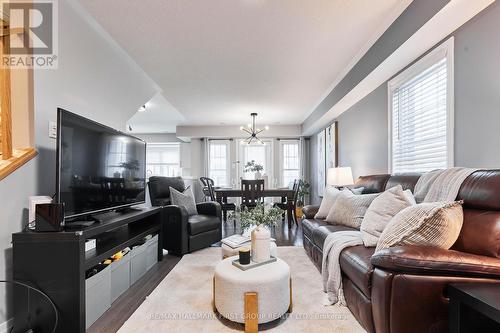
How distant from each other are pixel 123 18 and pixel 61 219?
185 cm

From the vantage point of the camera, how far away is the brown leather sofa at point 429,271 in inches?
52.0

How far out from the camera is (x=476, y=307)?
1.12 meters

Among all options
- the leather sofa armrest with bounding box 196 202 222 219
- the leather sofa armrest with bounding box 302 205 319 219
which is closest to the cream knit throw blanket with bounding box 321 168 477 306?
the leather sofa armrest with bounding box 302 205 319 219

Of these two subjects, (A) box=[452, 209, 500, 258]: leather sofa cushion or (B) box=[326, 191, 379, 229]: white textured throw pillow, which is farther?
(B) box=[326, 191, 379, 229]: white textured throw pillow

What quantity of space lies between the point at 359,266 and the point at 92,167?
220 cm

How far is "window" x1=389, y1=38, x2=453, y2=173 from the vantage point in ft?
7.64

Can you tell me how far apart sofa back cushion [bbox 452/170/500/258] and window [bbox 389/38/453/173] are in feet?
2.38

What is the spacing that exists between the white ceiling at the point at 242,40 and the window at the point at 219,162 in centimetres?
319

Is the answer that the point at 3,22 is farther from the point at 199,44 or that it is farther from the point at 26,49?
the point at 199,44

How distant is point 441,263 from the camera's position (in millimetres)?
1328

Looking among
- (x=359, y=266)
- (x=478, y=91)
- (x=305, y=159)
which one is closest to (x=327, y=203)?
(x=359, y=266)

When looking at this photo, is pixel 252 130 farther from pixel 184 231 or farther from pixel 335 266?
pixel 335 266

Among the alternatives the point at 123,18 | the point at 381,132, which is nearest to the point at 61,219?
the point at 123,18

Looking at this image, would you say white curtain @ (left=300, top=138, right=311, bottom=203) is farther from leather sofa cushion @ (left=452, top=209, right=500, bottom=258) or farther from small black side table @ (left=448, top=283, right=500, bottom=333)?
small black side table @ (left=448, top=283, right=500, bottom=333)
